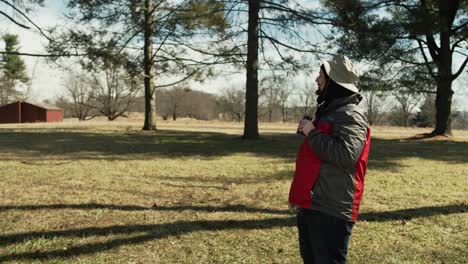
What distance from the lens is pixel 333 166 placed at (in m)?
2.29

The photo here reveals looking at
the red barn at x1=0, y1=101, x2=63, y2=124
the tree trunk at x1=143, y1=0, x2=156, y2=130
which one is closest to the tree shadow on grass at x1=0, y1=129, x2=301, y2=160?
the tree trunk at x1=143, y1=0, x2=156, y2=130

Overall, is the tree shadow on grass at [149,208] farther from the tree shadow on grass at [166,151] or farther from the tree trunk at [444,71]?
the tree trunk at [444,71]

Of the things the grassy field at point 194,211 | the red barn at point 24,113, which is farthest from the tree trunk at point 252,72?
the red barn at point 24,113

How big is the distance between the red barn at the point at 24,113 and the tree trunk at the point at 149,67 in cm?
2948

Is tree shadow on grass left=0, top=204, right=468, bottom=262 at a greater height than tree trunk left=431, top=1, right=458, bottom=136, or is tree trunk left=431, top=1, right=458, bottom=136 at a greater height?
tree trunk left=431, top=1, right=458, bottom=136

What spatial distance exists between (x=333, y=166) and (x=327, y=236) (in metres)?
0.39

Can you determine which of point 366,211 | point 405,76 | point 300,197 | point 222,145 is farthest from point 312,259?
point 405,76

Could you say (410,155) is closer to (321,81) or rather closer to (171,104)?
(321,81)

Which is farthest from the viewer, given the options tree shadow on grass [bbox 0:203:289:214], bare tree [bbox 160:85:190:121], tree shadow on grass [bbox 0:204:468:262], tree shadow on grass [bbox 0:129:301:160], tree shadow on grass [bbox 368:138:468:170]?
bare tree [bbox 160:85:190:121]

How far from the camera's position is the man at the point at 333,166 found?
224 centimetres

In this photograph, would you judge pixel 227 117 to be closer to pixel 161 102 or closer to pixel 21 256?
pixel 161 102

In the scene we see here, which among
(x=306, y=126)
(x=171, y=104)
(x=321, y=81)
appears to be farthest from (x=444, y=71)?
(x=171, y=104)

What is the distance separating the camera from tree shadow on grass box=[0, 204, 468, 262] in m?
3.72

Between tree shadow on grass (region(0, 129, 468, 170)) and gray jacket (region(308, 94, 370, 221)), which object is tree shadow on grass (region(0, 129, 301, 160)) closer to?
tree shadow on grass (region(0, 129, 468, 170))
